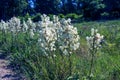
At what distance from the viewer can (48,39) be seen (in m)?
6.37

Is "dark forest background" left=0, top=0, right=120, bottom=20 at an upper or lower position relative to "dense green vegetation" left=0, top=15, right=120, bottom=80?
lower

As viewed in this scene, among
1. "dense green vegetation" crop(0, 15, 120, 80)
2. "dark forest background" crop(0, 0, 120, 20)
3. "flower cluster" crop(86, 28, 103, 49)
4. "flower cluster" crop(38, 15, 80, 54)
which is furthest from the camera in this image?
Result: "dark forest background" crop(0, 0, 120, 20)

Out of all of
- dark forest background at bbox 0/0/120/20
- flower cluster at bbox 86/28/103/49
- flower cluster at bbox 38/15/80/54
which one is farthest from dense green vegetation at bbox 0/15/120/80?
dark forest background at bbox 0/0/120/20

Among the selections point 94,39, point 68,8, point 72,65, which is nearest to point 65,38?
point 94,39

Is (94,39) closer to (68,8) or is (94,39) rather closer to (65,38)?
(65,38)

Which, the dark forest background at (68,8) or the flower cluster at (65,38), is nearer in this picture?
the flower cluster at (65,38)

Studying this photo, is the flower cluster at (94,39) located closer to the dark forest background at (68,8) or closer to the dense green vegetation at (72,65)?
the dense green vegetation at (72,65)

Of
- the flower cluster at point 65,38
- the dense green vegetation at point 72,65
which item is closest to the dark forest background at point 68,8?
the dense green vegetation at point 72,65

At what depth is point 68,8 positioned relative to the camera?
225 feet

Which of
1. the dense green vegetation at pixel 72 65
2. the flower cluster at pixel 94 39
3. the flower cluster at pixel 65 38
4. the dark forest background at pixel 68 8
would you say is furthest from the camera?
the dark forest background at pixel 68 8

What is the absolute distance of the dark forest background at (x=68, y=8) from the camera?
57544 mm

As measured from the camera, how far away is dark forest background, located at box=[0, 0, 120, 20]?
2266 inches

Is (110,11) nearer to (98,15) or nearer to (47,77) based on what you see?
(98,15)

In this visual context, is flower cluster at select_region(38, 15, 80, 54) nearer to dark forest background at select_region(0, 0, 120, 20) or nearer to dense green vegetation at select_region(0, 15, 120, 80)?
dense green vegetation at select_region(0, 15, 120, 80)
